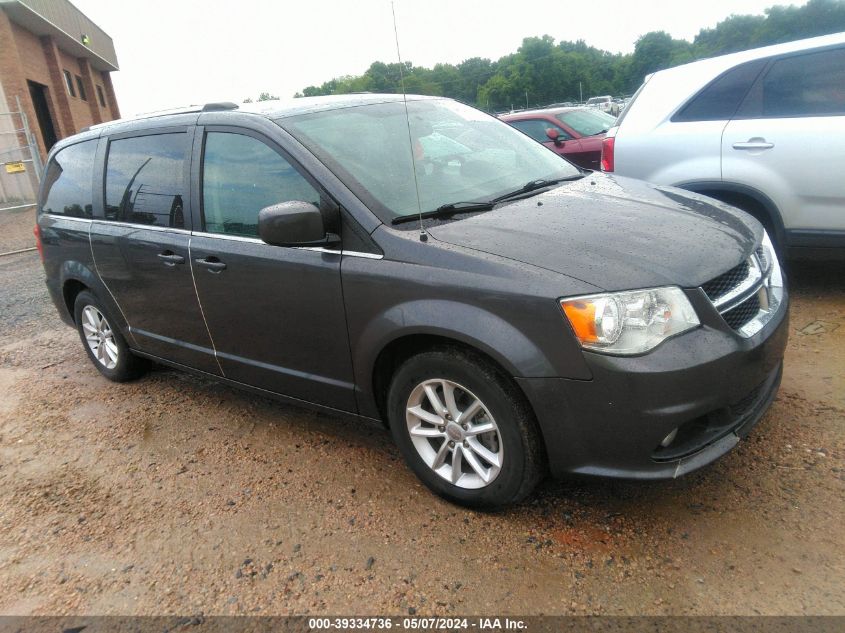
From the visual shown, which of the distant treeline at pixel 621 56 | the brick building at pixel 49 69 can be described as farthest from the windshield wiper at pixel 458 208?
the distant treeline at pixel 621 56

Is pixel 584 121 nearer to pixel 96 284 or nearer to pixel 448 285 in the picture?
pixel 96 284

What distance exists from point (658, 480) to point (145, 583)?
2.08 metres

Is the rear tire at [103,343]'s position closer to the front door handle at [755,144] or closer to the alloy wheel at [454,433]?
the alloy wheel at [454,433]

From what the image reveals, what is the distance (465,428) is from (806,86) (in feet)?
12.3

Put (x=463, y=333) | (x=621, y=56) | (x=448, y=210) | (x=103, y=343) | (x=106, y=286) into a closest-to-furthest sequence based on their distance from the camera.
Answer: (x=463, y=333) < (x=448, y=210) < (x=106, y=286) < (x=103, y=343) < (x=621, y=56)

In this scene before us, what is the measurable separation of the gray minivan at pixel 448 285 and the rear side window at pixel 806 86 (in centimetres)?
176

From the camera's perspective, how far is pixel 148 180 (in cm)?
385

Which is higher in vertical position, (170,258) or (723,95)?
(723,95)

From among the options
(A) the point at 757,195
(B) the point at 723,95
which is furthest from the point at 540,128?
(A) the point at 757,195

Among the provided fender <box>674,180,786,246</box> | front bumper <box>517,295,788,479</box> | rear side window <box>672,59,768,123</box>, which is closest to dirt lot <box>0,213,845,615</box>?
front bumper <box>517,295,788,479</box>

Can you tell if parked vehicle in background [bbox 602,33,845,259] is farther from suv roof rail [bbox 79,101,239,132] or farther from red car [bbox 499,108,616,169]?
red car [bbox 499,108,616,169]

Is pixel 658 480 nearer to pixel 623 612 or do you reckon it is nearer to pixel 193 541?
pixel 623 612

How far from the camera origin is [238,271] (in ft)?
10.7

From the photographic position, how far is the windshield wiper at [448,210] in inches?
112
